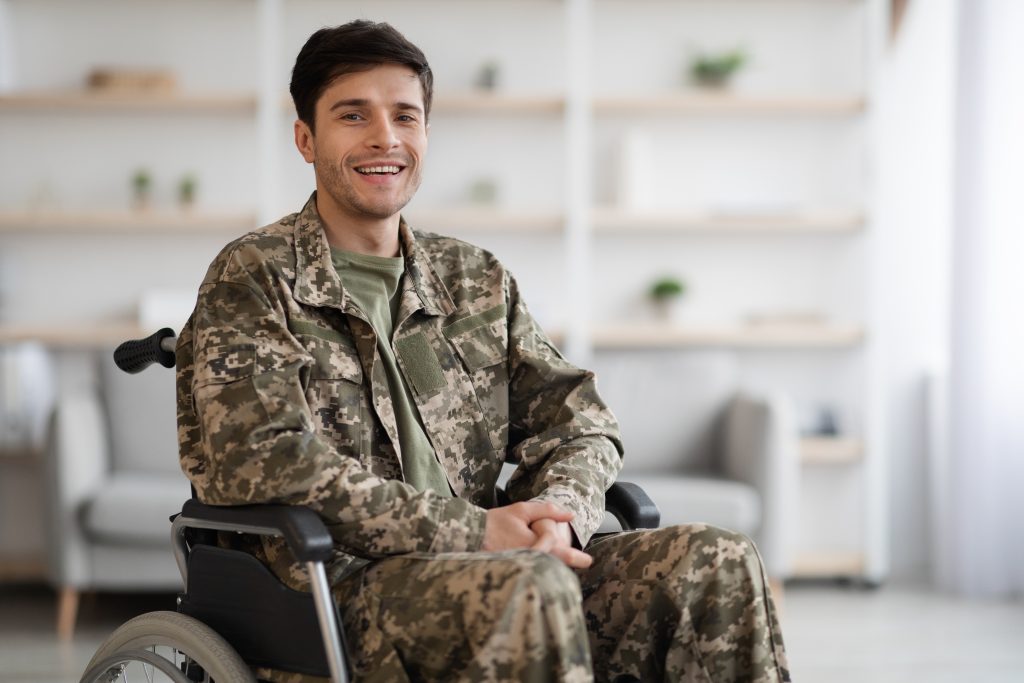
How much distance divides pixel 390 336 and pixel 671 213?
2.44 metres

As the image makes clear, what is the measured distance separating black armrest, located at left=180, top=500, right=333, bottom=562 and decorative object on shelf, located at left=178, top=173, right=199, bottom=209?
2.68 m

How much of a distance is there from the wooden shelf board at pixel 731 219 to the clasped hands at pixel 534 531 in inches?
100

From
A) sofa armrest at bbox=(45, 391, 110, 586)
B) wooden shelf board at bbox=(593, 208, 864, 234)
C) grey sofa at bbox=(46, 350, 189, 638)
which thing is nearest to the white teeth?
grey sofa at bbox=(46, 350, 189, 638)

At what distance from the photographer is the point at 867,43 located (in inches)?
160

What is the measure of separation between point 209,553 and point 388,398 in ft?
1.08

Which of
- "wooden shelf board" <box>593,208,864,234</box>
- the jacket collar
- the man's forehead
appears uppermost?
the man's forehead

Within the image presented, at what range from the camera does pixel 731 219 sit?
4.04m

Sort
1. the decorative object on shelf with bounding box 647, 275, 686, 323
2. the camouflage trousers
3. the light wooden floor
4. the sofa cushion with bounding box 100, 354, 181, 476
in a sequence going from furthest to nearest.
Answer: the decorative object on shelf with bounding box 647, 275, 686, 323
the sofa cushion with bounding box 100, 354, 181, 476
the light wooden floor
the camouflage trousers

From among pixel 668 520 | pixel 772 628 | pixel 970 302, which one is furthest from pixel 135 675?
pixel 970 302

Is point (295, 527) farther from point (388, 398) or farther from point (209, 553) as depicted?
point (388, 398)

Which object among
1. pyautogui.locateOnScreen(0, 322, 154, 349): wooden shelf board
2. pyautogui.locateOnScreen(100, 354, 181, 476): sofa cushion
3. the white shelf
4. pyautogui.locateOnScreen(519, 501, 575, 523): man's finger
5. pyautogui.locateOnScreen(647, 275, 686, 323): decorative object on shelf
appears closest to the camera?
pyautogui.locateOnScreen(519, 501, 575, 523): man's finger

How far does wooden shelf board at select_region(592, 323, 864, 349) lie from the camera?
4031 mm

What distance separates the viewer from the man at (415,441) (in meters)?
1.42

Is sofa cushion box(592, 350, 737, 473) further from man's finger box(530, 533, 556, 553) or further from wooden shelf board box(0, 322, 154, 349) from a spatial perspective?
man's finger box(530, 533, 556, 553)
